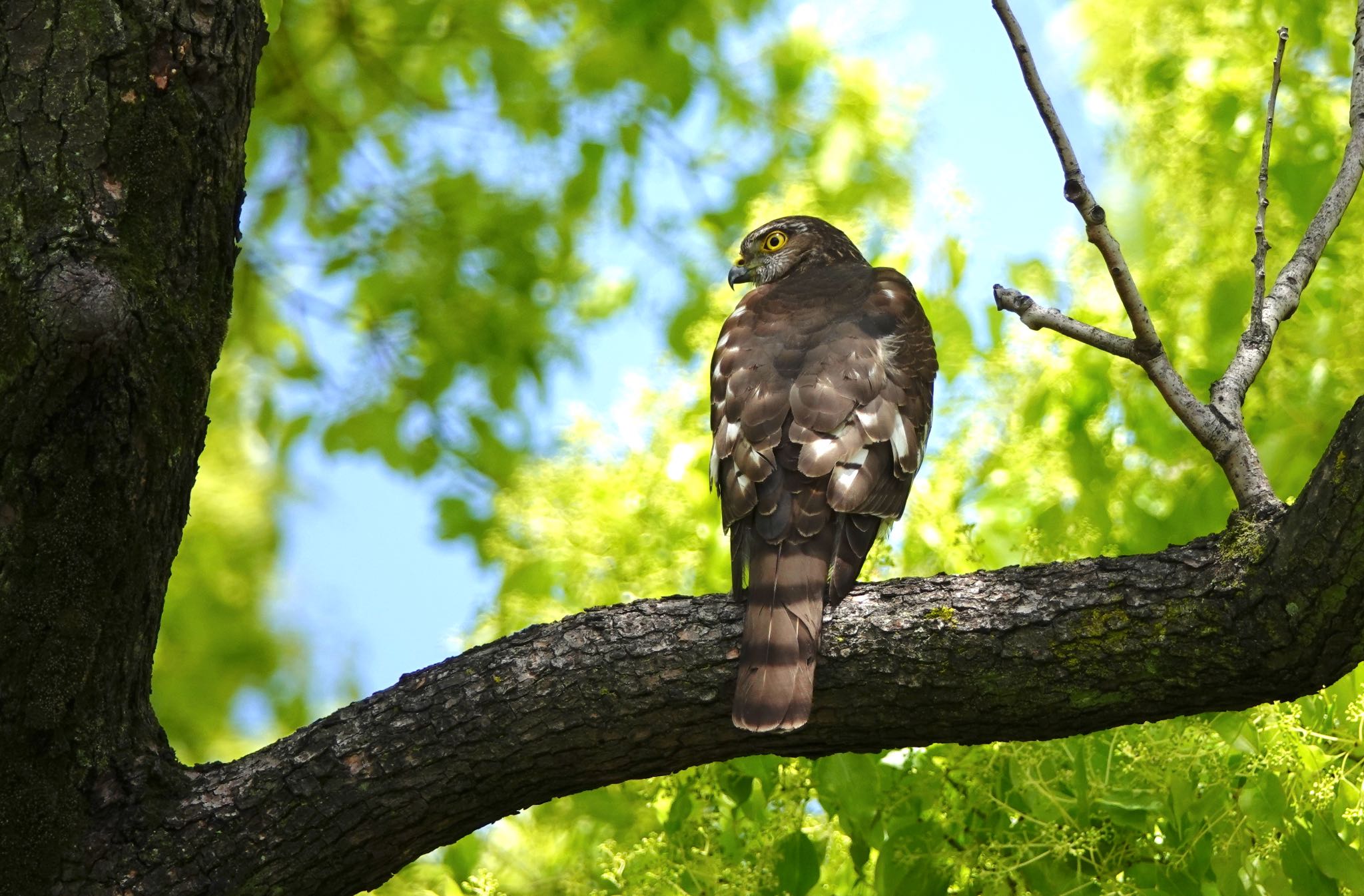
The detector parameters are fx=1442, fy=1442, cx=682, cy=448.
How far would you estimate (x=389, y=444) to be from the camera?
7266 mm

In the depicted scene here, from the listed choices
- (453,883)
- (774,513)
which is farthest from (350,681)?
(774,513)

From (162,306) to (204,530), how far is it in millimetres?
4752

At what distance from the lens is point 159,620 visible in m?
3.21

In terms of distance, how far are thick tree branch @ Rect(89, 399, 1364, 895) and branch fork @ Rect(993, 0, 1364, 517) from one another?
243 mm

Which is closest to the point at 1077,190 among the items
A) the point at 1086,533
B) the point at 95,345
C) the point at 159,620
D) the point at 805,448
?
the point at 805,448

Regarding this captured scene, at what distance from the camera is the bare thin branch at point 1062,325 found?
310 cm

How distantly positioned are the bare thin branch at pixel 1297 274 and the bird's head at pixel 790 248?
2.33 metres

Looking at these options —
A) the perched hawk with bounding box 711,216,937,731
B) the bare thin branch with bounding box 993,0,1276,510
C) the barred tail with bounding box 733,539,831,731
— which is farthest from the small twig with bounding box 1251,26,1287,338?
the barred tail with bounding box 733,539,831,731

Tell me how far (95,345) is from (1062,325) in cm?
199

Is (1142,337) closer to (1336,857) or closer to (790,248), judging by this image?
(1336,857)

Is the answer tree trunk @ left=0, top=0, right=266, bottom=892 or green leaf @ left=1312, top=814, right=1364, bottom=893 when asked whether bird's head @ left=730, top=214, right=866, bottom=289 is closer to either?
tree trunk @ left=0, top=0, right=266, bottom=892

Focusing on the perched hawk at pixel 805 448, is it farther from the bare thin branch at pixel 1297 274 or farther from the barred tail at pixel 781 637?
the bare thin branch at pixel 1297 274

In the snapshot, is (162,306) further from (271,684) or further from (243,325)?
(271,684)

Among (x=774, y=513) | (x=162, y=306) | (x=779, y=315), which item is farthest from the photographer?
(x=779, y=315)
